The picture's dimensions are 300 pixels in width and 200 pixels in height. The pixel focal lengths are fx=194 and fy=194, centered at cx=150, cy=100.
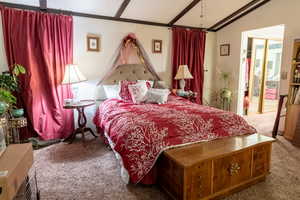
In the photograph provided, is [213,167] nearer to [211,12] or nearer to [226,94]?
[226,94]

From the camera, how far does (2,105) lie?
2.29 metres

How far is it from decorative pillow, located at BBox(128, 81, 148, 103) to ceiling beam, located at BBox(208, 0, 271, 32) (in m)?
2.66

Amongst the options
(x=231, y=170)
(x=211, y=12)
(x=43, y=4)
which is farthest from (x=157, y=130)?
(x=211, y=12)

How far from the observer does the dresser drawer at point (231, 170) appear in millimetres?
1845

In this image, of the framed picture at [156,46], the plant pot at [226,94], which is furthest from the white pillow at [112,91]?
the plant pot at [226,94]

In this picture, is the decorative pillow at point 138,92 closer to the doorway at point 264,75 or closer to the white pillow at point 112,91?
the white pillow at point 112,91

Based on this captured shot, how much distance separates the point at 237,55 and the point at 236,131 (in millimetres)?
2910

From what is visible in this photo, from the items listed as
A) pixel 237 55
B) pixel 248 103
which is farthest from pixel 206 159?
pixel 248 103

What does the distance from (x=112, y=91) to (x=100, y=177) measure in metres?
1.75

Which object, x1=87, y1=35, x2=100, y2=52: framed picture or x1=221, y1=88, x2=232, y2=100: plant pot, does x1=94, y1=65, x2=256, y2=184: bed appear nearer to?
x1=87, y1=35, x2=100, y2=52: framed picture

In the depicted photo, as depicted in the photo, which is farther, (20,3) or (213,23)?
(213,23)

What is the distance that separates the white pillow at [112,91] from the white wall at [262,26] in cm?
290

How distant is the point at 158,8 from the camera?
12.1 feet

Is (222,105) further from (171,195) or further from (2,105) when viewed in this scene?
(2,105)
